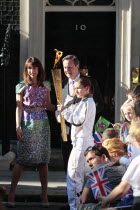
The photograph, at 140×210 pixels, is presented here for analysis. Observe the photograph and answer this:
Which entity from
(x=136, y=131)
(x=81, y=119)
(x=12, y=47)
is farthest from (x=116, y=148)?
(x=12, y=47)

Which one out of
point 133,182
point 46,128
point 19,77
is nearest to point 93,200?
point 133,182

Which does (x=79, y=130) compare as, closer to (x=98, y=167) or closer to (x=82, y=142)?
(x=82, y=142)

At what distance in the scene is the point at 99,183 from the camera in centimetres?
654

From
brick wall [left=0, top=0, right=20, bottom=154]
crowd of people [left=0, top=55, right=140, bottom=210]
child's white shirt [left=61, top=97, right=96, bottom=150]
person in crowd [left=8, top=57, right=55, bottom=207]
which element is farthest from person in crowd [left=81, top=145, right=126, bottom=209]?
brick wall [left=0, top=0, right=20, bottom=154]

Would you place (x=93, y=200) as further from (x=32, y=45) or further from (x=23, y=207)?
(x=32, y=45)

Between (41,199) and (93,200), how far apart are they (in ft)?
9.89

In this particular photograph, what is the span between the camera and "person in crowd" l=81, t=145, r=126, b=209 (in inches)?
264

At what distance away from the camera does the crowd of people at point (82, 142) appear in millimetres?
6312

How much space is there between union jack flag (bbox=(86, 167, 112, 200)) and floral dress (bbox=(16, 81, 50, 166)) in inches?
114

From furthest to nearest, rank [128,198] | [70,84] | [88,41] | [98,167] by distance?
[88,41] < [70,84] < [98,167] < [128,198]

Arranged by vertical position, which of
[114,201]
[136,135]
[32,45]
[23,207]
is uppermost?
[32,45]

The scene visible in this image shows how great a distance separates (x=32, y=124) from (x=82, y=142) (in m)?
1.21

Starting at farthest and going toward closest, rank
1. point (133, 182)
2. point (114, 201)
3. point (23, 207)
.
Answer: point (23, 207)
point (114, 201)
point (133, 182)

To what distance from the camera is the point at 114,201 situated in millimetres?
6316
